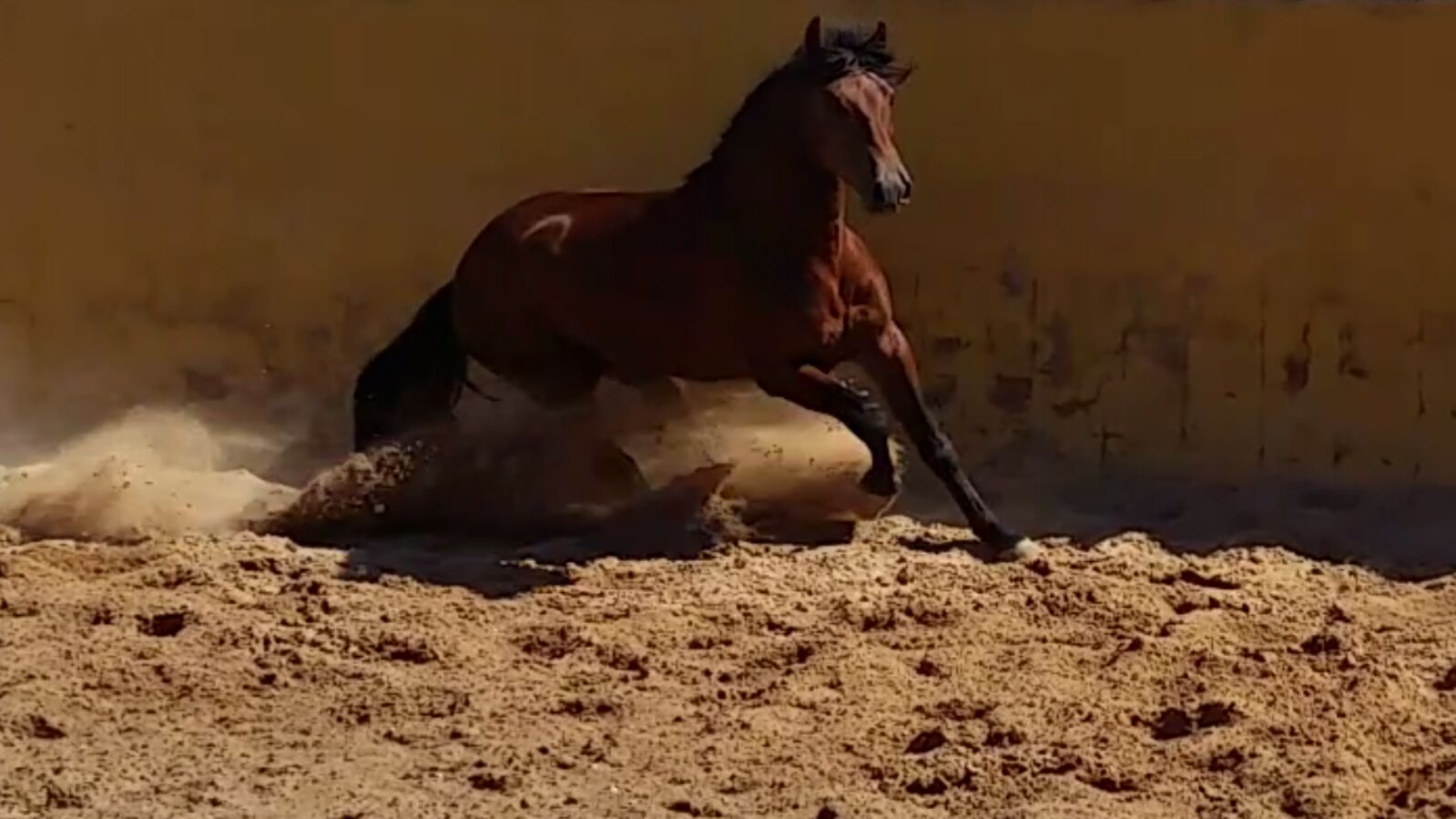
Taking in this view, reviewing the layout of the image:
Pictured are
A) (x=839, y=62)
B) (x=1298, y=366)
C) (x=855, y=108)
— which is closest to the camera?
(x=855, y=108)

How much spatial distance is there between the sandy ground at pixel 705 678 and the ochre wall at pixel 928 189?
99 centimetres

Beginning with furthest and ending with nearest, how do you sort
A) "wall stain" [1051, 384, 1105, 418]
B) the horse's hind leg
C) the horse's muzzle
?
"wall stain" [1051, 384, 1105, 418] → the horse's hind leg → the horse's muzzle

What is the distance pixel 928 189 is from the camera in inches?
317

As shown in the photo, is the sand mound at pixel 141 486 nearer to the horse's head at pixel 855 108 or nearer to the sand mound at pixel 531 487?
the sand mound at pixel 531 487

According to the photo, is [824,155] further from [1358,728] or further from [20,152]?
[20,152]

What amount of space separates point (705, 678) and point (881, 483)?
1476 millimetres

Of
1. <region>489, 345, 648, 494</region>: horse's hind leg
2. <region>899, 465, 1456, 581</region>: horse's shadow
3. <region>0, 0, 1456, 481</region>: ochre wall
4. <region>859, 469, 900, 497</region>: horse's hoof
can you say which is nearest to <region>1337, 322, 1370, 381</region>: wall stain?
<region>0, 0, 1456, 481</region>: ochre wall

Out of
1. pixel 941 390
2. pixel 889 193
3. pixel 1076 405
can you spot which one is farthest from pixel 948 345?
pixel 889 193

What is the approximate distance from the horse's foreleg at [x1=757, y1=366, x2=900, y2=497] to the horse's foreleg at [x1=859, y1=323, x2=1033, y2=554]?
0.08 metres

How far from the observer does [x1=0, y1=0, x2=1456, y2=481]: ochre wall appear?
764 cm

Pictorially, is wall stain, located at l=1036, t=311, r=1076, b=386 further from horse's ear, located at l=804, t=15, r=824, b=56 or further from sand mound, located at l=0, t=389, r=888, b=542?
horse's ear, located at l=804, t=15, r=824, b=56

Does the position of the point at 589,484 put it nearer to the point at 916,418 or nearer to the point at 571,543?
the point at 571,543

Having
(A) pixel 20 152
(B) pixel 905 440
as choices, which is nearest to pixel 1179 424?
(B) pixel 905 440

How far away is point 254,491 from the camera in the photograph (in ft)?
25.5
